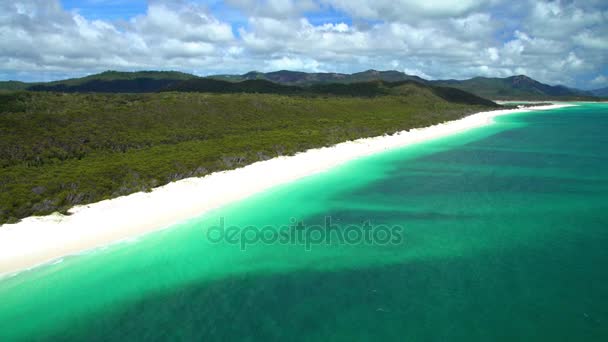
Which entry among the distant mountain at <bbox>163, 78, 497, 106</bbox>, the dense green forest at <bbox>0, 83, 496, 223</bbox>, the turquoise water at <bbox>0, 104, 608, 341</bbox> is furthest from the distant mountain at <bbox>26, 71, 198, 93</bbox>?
the turquoise water at <bbox>0, 104, 608, 341</bbox>

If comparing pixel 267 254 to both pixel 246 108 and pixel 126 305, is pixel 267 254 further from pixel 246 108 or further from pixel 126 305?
pixel 246 108

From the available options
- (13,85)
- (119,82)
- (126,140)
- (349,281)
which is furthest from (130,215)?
(119,82)

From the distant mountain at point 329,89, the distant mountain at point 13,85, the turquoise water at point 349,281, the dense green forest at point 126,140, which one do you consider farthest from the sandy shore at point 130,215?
the distant mountain at point 13,85

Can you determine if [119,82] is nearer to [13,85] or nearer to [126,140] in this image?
[13,85]

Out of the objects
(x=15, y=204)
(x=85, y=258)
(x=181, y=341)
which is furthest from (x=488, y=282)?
(x=15, y=204)

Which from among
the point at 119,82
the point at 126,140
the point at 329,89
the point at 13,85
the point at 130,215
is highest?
the point at 329,89
